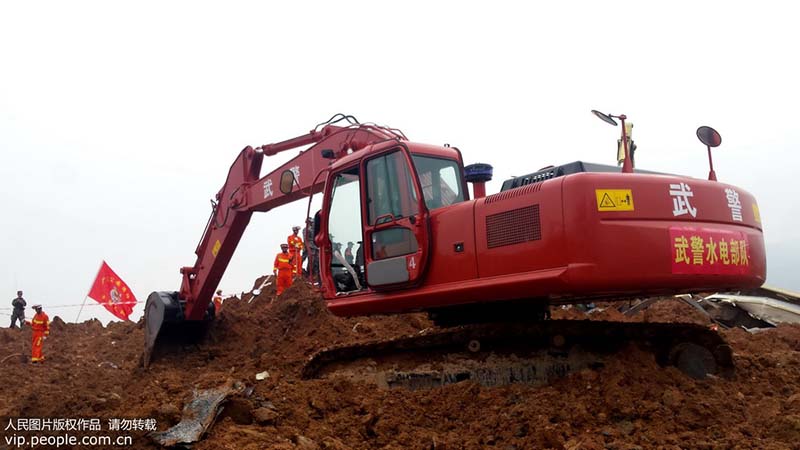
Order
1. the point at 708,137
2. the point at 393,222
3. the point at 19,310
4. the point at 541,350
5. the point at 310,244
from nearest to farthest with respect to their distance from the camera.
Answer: the point at 541,350 → the point at 708,137 → the point at 393,222 → the point at 310,244 → the point at 19,310

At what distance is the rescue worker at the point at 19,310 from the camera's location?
20250 mm

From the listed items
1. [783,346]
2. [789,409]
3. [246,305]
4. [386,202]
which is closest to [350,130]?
[386,202]

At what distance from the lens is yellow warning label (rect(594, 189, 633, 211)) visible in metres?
5.45

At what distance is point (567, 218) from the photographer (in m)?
5.42

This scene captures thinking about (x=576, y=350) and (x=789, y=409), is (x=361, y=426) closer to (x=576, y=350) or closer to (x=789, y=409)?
(x=576, y=350)

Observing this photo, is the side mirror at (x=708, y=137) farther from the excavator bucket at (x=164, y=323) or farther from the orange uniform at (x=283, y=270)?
the orange uniform at (x=283, y=270)

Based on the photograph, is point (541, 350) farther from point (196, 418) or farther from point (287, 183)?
point (287, 183)

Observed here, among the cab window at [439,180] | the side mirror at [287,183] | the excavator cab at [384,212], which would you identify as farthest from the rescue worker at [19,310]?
the cab window at [439,180]

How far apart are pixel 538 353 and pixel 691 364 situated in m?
1.38

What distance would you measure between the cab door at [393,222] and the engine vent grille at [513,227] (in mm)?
701

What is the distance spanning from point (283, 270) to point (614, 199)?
10120 mm

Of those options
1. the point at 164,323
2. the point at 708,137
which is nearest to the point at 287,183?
the point at 164,323

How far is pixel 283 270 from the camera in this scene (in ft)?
48.3

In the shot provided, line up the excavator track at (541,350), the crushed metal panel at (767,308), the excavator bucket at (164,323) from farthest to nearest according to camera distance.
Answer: the crushed metal panel at (767,308) → the excavator bucket at (164,323) → the excavator track at (541,350)
